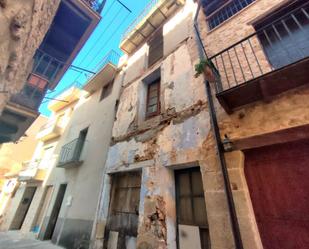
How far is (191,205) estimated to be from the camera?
319 centimetres

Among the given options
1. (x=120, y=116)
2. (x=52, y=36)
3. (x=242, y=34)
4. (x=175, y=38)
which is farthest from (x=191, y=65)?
(x=52, y=36)

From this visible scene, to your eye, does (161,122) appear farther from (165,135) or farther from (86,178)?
(86,178)

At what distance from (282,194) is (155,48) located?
6490 millimetres

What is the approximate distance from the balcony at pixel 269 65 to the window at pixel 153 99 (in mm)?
2227

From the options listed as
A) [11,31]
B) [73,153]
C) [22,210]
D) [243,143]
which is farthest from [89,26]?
[22,210]

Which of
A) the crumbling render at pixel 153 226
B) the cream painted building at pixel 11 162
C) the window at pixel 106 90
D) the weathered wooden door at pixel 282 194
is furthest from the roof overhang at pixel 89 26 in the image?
the cream painted building at pixel 11 162

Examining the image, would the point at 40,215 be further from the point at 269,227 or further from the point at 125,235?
the point at 269,227

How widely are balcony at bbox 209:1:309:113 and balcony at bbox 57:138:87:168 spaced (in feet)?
22.1

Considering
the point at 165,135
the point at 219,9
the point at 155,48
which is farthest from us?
the point at 155,48

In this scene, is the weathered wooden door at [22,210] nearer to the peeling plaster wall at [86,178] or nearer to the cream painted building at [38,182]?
the cream painted building at [38,182]

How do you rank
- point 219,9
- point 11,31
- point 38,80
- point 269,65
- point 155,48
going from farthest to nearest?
point 38,80 < point 155,48 < point 219,9 < point 269,65 < point 11,31

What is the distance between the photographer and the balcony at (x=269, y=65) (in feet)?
7.53

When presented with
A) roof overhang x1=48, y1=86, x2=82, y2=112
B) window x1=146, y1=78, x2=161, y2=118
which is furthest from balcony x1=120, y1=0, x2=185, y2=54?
roof overhang x1=48, y1=86, x2=82, y2=112

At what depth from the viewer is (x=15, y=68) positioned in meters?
2.83
